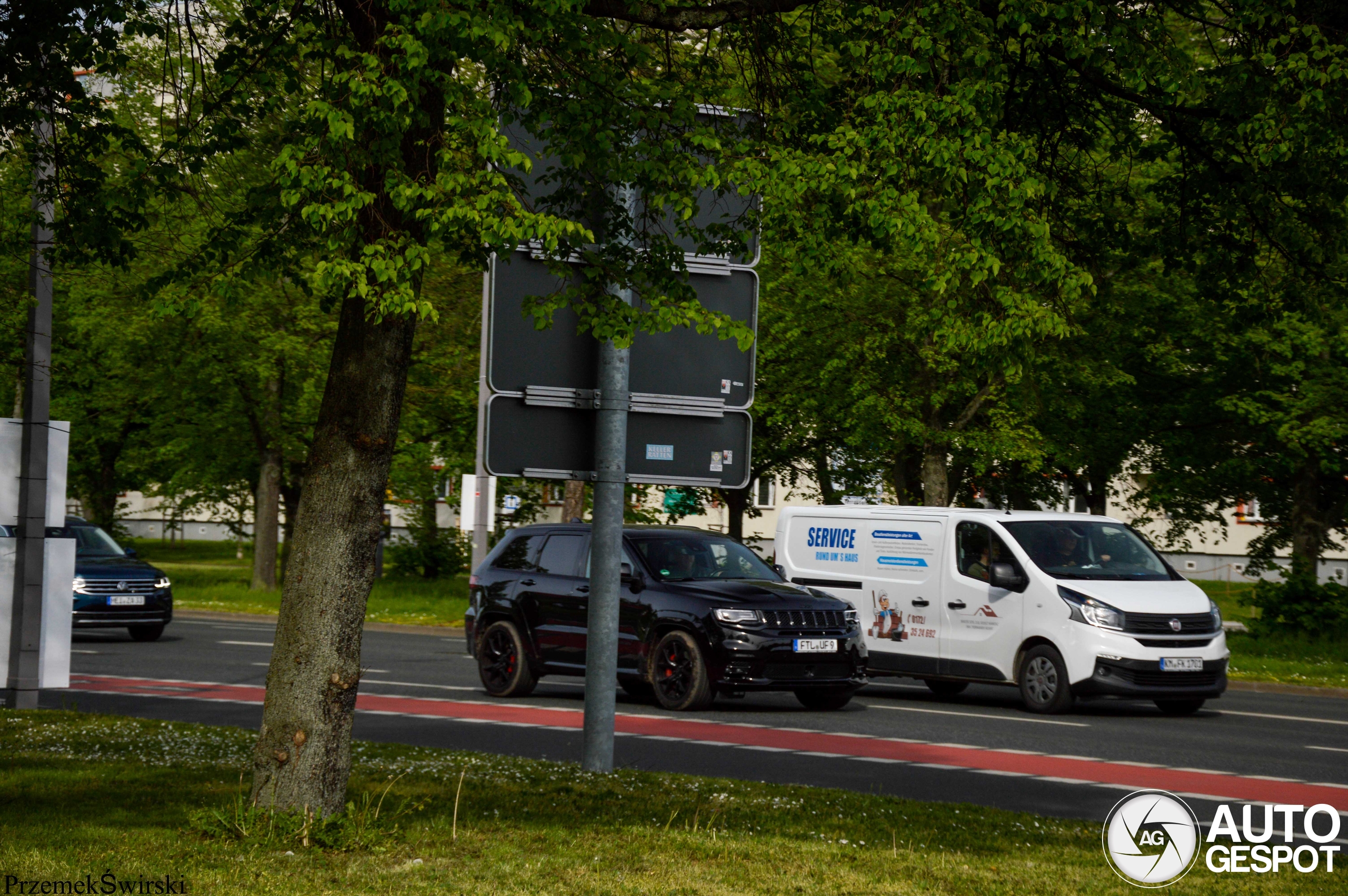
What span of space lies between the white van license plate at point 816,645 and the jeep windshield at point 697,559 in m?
1.24

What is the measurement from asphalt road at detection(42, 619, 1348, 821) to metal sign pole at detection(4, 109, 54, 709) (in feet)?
2.36

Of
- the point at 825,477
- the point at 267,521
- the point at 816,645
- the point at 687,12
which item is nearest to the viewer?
the point at 687,12

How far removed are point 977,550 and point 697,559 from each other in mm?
3057

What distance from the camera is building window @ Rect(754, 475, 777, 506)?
1736 inches

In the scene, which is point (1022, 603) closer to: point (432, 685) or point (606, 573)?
point (432, 685)

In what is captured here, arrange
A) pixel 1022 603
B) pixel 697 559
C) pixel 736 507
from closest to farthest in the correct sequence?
pixel 697 559
pixel 1022 603
pixel 736 507

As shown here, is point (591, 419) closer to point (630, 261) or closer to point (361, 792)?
point (630, 261)

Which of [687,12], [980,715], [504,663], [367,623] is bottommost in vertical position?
[367,623]

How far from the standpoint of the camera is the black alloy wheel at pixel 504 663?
54.9ft

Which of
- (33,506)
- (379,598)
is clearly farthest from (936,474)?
(33,506)

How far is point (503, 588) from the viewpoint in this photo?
56.3 feet

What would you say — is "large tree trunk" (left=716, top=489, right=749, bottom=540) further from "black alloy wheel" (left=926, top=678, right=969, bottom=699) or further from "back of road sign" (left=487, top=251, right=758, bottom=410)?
"back of road sign" (left=487, top=251, right=758, bottom=410)

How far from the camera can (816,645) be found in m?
15.3

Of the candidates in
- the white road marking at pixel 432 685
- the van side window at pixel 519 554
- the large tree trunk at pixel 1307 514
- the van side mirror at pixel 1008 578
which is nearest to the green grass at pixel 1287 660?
the large tree trunk at pixel 1307 514
